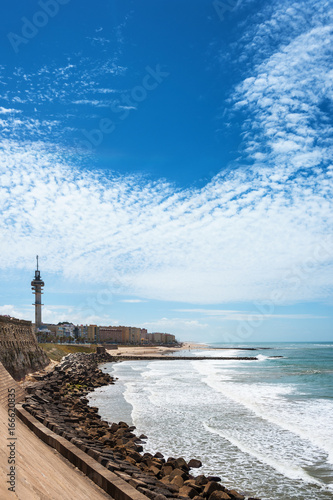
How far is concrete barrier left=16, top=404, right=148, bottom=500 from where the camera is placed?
6947 mm

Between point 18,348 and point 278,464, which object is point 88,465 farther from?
point 18,348

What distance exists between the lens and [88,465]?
820 cm

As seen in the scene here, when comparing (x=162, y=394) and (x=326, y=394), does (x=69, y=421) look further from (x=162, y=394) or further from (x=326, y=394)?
(x=326, y=394)

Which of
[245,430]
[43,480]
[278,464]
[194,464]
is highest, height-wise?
[43,480]

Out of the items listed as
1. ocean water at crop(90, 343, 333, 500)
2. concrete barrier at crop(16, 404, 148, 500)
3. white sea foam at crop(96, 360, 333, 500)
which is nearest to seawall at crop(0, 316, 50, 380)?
ocean water at crop(90, 343, 333, 500)

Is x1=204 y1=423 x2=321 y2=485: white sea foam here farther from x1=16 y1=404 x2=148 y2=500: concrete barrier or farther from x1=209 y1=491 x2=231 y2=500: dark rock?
x1=16 y1=404 x2=148 y2=500: concrete barrier

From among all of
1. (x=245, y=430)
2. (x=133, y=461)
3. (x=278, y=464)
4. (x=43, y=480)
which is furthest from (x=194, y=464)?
(x=43, y=480)

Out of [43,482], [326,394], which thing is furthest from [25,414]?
[326,394]

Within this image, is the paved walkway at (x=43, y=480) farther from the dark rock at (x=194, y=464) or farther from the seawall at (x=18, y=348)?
the seawall at (x=18, y=348)

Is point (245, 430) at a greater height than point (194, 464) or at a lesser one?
lesser

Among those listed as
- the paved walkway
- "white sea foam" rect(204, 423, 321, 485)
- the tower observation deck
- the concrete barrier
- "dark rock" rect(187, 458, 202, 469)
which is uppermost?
the tower observation deck

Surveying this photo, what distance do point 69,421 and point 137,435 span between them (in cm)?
230

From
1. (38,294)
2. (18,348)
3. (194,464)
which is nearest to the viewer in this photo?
(194,464)

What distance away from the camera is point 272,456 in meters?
11.8
